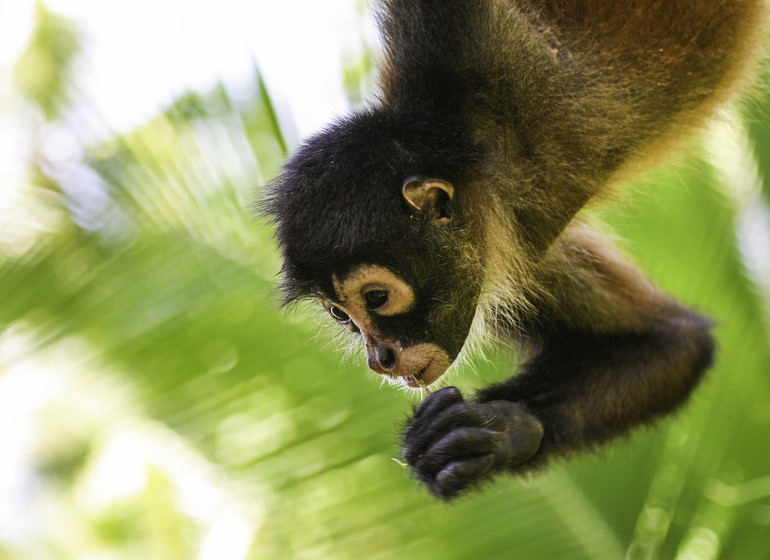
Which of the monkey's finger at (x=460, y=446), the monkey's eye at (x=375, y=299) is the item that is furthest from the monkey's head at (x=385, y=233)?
the monkey's finger at (x=460, y=446)

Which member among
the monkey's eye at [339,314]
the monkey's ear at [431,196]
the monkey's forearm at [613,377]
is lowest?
the monkey's forearm at [613,377]

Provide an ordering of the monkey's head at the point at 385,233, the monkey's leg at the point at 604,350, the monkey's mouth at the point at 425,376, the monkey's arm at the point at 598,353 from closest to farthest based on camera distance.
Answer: the monkey's head at the point at 385,233, the monkey's mouth at the point at 425,376, the monkey's arm at the point at 598,353, the monkey's leg at the point at 604,350

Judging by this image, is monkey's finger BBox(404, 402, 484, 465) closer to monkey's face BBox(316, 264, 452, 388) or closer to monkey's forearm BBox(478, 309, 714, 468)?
monkey's face BBox(316, 264, 452, 388)

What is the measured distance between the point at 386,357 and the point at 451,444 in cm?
46

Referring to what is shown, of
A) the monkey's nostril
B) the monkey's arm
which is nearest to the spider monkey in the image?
the monkey's nostril

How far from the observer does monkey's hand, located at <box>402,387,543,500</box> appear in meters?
3.38

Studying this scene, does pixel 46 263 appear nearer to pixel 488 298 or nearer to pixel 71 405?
pixel 71 405

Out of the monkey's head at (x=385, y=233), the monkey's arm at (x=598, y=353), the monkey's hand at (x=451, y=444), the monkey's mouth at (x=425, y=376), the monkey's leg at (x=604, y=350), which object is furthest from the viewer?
the monkey's leg at (x=604, y=350)

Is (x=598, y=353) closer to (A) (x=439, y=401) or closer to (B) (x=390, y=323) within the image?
(A) (x=439, y=401)

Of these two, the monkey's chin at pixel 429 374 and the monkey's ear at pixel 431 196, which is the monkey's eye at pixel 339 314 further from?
the monkey's ear at pixel 431 196

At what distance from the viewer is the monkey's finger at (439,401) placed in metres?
3.46

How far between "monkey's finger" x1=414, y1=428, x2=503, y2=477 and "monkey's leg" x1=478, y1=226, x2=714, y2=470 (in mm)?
1094

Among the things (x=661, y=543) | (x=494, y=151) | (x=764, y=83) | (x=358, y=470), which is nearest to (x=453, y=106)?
(x=494, y=151)

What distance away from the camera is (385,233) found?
3.30m
